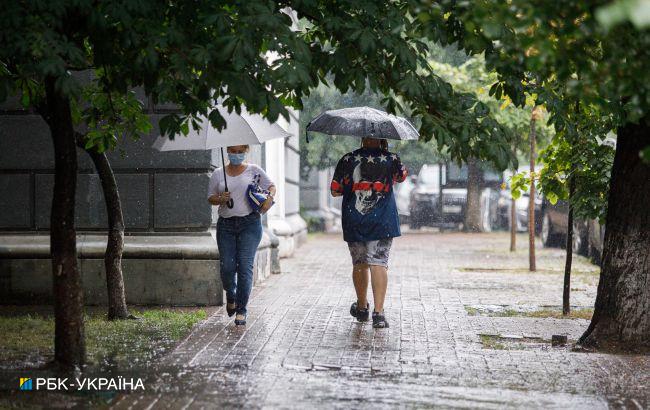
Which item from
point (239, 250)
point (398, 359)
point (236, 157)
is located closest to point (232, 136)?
point (236, 157)

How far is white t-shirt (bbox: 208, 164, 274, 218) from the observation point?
9091 millimetres

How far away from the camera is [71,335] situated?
6789mm

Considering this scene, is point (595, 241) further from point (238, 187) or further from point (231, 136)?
point (231, 136)

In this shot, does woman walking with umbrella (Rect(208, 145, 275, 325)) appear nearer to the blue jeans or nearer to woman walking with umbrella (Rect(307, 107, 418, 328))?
the blue jeans

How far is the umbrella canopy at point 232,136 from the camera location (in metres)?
8.91

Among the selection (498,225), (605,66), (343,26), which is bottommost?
(498,225)

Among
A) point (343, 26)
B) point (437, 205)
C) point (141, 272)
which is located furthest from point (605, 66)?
point (437, 205)

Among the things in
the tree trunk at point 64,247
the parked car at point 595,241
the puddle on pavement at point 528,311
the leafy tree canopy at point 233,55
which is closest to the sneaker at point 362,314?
the puddle on pavement at point 528,311

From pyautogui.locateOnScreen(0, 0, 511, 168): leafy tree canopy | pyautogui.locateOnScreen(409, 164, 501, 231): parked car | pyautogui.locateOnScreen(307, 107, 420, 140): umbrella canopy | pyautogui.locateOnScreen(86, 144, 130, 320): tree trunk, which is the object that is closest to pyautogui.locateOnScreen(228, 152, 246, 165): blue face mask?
pyautogui.locateOnScreen(307, 107, 420, 140): umbrella canopy

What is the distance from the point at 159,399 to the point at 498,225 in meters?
28.7

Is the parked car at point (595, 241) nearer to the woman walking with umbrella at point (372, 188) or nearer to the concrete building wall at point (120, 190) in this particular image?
the concrete building wall at point (120, 190)

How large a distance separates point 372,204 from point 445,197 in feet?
79.3

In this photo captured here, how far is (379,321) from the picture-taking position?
9.10 meters

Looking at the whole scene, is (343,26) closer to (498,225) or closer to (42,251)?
(42,251)
